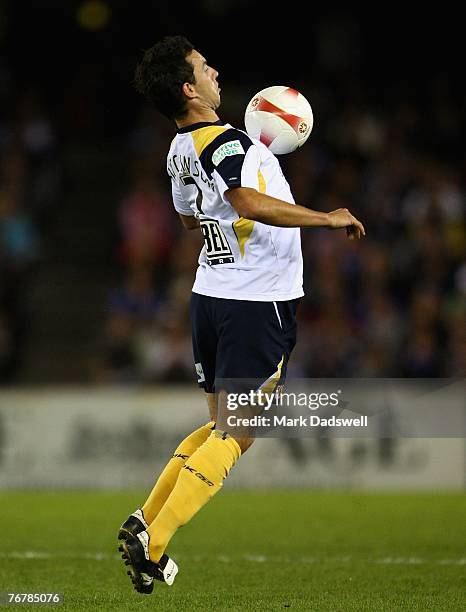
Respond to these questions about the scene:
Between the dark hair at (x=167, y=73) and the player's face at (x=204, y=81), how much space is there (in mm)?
26

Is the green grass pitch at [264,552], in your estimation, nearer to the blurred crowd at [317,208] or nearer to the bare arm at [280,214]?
the bare arm at [280,214]

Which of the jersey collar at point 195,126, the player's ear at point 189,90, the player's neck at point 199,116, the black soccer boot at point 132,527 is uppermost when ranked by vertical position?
the player's ear at point 189,90

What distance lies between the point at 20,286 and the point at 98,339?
1.38 m

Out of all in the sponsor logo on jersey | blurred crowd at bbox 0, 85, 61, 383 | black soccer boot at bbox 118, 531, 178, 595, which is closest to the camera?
black soccer boot at bbox 118, 531, 178, 595

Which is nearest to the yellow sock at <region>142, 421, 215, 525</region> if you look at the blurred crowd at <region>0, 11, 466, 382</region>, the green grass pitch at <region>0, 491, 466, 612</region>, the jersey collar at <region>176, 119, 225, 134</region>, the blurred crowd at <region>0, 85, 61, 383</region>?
the green grass pitch at <region>0, 491, 466, 612</region>

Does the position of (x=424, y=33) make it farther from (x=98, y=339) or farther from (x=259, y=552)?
(x=259, y=552)

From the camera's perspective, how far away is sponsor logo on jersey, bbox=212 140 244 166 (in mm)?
5312

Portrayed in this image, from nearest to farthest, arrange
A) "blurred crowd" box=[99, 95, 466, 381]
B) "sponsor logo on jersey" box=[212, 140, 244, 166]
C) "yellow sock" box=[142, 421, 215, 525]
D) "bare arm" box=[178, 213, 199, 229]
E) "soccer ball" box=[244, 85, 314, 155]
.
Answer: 1. "sponsor logo on jersey" box=[212, 140, 244, 166]
2. "yellow sock" box=[142, 421, 215, 525]
3. "soccer ball" box=[244, 85, 314, 155]
4. "bare arm" box=[178, 213, 199, 229]
5. "blurred crowd" box=[99, 95, 466, 381]

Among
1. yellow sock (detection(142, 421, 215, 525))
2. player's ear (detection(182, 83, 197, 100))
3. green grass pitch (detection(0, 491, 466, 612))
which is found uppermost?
player's ear (detection(182, 83, 197, 100))

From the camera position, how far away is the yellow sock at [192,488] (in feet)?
16.9

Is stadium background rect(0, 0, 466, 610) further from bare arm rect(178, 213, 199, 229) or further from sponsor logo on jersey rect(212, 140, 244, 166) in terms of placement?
sponsor logo on jersey rect(212, 140, 244, 166)

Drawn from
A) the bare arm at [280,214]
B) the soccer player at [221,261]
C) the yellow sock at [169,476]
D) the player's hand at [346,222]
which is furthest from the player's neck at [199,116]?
the yellow sock at [169,476]

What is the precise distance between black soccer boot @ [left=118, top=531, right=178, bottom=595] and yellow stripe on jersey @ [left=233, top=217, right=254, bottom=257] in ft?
4.36

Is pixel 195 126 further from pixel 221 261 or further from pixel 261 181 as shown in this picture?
pixel 221 261
